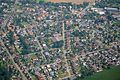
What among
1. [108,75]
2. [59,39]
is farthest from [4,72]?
[108,75]

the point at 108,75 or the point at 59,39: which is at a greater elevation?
the point at 59,39

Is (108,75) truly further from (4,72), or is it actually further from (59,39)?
(4,72)

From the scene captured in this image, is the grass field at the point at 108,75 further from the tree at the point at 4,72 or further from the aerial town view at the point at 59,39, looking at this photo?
the tree at the point at 4,72

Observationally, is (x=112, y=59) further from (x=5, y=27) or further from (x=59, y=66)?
(x=5, y=27)

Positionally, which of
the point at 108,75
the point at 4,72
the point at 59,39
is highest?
the point at 59,39

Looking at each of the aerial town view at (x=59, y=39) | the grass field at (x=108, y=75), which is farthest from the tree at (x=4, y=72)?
the grass field at (x=108, y=75)

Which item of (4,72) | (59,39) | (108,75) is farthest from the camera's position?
(59,39)

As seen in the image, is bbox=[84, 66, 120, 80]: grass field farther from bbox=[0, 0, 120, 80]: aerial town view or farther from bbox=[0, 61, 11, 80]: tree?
bbox=[0, 61, 11, 80]: tree

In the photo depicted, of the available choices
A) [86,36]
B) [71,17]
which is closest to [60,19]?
[71,17]
